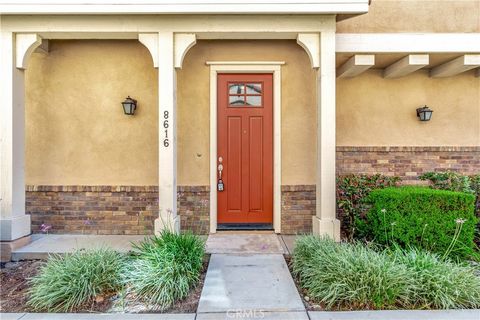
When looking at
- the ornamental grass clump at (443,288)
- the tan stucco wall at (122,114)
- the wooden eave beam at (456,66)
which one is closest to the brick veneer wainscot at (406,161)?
the tan stucco wall at (122,114)

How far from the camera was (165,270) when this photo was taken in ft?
10.3

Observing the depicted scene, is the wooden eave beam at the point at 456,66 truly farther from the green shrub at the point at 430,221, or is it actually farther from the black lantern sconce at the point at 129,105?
the black lantern sconce at the point at 129,105

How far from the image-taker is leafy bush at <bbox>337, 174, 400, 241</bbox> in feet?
16.4

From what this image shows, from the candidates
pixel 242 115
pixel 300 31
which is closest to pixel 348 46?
pixel 300 31

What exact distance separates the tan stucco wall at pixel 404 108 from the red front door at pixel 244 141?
1.36 metres

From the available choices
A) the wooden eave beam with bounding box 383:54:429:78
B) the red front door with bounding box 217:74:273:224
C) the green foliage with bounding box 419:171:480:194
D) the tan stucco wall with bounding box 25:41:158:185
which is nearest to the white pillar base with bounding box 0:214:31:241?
the tan stucco wall with bounding box 25:41:158:185

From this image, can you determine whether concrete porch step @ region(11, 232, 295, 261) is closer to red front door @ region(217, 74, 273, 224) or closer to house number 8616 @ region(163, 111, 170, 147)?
red front door @ region(217, 74, 273, 224)

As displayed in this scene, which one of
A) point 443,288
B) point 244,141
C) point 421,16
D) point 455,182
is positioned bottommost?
point 443,288

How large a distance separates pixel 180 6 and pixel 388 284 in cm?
407

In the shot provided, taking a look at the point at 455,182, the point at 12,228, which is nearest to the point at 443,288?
the point at 455,182

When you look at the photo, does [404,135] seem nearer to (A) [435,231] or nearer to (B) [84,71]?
(A) [435,231]

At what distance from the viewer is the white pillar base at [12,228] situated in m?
4.20

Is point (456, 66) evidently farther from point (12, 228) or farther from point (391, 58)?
point (12, 228)

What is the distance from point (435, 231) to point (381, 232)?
64 centimetres
